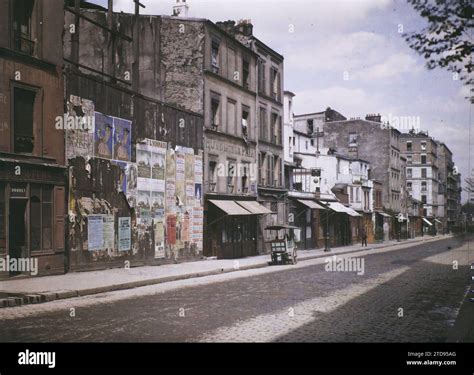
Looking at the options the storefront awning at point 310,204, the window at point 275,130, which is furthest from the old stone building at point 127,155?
the storefront awning at point 310,204

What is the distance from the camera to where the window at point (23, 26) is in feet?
59.1

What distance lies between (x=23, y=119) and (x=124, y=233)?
647 centimetres

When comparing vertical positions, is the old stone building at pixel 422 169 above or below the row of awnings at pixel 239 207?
above

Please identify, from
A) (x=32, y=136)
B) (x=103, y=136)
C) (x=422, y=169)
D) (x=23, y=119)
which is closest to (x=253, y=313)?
(x=32, y=136)

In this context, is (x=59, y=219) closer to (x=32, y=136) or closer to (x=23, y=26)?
(x=32, y=136)

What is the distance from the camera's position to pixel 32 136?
723 inches

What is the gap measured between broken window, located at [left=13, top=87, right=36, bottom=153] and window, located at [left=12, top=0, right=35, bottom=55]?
54.7 inches

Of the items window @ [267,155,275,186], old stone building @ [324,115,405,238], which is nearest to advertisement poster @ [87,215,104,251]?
window @ [267,155,275,186]

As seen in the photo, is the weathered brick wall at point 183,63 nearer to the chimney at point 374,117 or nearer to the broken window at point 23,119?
the broken window at point 23,119

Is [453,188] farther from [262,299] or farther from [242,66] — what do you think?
[262,299]

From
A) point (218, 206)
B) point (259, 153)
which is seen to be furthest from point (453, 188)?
point (218, 206)

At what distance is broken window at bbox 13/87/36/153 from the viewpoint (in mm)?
17797

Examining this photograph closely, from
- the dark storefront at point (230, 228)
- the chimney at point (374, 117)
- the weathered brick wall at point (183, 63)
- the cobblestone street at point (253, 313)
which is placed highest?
the chimney at point (374, 117)
